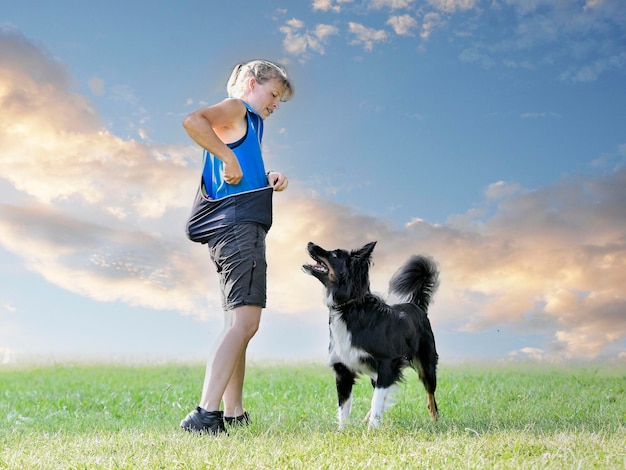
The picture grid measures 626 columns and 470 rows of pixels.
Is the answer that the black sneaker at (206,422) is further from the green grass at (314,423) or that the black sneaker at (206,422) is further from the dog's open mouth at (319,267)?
the dog's open mouth at (319,267)

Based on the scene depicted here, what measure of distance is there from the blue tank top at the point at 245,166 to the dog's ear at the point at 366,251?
3.22 ft

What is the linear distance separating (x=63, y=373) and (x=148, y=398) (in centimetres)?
388

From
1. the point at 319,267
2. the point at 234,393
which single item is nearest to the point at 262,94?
the point at 319,267

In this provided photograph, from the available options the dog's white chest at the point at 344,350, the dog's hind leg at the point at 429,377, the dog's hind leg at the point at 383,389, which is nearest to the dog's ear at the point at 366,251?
the dog's white chest at the point at 344,350

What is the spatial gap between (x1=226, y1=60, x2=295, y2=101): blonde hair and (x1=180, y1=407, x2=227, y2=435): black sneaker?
231cm

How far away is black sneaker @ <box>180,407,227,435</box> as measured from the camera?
5.09m

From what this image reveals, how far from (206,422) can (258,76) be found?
251cm

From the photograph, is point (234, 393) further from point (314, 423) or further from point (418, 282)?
point (418, 282)

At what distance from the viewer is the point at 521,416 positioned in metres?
6.38

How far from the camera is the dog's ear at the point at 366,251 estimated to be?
5.61 m

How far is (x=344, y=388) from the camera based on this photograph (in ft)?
18.9

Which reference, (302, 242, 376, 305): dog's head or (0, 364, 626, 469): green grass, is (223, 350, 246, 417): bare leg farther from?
(302, 242, 376, 305): dog's head

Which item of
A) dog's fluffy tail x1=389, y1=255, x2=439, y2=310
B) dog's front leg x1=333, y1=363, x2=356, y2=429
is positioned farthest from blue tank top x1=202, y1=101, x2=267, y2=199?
dog's fluffy tail x1=389, y1=255, x2=439, y2=310

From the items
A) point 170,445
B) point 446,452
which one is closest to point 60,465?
point 170,445
